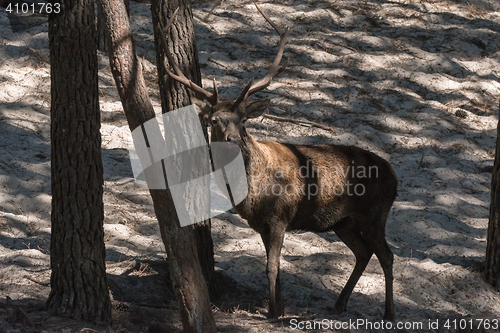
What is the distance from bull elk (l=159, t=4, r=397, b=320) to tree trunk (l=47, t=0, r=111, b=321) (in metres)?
1.05

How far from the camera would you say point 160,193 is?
4.48 metres

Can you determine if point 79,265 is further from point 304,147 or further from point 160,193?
point 304,147

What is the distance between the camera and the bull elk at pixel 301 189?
552 cm

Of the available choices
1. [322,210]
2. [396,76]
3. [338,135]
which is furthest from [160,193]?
[396,76]

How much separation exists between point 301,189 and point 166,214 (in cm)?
198

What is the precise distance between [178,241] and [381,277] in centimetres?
339

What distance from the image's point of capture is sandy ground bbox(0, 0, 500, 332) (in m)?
5.72

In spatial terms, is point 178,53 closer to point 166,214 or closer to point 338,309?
point 166,214

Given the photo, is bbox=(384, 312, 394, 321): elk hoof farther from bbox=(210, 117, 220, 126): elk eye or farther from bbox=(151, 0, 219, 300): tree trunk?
bbox=(210, 117, 220, 126): elk eye

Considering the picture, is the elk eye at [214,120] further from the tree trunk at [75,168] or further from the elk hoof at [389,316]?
the elk hoof at [389,316]

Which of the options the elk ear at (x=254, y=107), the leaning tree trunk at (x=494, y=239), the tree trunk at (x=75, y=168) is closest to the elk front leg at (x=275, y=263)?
the elk ear at (x=254, y=107)

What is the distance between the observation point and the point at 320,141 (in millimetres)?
9617

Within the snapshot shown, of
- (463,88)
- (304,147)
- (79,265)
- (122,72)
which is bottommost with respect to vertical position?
(79,265)

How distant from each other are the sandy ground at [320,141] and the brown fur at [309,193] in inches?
23.8
